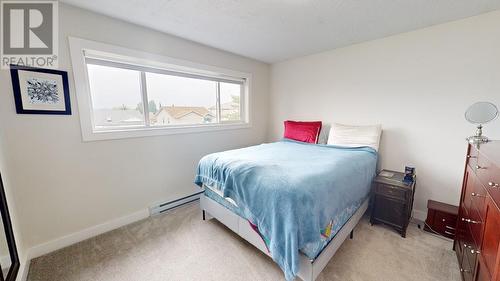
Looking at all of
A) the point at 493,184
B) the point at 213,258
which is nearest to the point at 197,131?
the point at 213,258

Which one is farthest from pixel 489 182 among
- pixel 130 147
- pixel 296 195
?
pixel 130 147

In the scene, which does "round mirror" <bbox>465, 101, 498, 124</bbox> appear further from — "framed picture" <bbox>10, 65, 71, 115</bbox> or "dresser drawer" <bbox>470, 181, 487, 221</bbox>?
"framed picture" <bbox>10, 65, 71, 115</bbox>

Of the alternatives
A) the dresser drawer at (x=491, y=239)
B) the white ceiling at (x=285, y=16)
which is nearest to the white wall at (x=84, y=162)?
the white ceiling at (x=285, y=16)

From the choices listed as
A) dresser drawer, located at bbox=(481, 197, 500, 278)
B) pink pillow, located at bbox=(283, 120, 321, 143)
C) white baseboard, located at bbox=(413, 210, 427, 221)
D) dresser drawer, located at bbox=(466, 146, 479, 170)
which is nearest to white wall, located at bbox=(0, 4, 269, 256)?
pink pillow, located at bbox=(283, 120, 321, 143)

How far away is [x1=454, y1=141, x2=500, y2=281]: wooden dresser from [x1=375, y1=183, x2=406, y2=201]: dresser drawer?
404mm

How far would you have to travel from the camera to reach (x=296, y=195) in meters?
1.25

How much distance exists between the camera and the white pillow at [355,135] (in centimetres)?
239

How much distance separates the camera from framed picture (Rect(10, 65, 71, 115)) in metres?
1.52

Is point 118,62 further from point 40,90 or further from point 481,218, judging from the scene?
point 481,218

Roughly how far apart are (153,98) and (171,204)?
1.42 m

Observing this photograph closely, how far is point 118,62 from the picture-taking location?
207 cm

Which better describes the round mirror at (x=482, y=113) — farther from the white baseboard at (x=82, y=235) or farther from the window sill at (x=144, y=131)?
the white baseboard at (x=82, y=235)

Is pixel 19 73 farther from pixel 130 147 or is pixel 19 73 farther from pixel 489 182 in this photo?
pixel 489 182

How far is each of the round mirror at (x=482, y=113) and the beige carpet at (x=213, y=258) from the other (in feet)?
3.98
